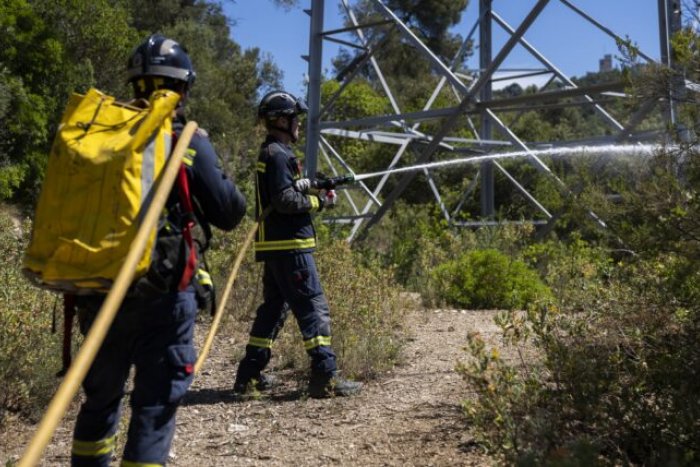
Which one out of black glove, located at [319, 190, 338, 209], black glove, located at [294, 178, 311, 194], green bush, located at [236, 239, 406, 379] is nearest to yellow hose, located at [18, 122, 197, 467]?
black glove, located at [294, 178, 311, 194]

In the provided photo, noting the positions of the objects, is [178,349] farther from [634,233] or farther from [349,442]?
[634,233]

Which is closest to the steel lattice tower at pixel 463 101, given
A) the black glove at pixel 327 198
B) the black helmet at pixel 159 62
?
the black glove at pixel 327 198

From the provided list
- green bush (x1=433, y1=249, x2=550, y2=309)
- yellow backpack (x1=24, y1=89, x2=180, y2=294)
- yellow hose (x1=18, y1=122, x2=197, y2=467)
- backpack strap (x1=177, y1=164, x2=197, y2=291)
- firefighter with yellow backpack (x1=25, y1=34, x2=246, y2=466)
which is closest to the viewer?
yellow hose (x1=18, y1=122, x2=197, y2=467)

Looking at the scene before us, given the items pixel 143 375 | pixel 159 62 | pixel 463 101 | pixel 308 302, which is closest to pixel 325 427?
pixel 308 302

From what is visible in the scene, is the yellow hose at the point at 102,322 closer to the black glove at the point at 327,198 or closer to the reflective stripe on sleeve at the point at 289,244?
the reflective stripe on sleeve at the point at 289,244

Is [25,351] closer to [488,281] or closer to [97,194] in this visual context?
[97,194]

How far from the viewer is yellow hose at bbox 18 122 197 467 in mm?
2363

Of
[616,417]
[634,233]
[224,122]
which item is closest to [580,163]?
[634,233]

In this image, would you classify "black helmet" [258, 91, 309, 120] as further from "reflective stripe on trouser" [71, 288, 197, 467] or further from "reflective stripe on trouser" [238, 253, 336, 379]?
"reflective stripe on trouser" [71, 288, 197, 467]

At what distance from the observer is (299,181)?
525 centimetres

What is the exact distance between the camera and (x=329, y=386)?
5312 mm

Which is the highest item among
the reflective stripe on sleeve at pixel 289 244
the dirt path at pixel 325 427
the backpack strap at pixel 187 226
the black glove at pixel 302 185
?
the black glove at pixel 302 185

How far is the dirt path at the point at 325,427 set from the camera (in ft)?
14.2

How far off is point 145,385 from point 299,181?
2389 mm
